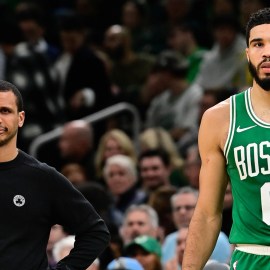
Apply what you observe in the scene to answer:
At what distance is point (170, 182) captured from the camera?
1139 centimetres

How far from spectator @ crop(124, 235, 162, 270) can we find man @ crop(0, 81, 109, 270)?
303cm

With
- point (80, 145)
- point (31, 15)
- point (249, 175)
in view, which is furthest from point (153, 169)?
point (249, 175)

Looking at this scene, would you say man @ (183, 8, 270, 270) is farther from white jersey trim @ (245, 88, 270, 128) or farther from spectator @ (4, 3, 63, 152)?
spectator @ (4, 3, 63, 152)

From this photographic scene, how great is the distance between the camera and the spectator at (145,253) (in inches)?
342

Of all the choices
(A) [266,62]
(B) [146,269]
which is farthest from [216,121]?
(B) [146,269]

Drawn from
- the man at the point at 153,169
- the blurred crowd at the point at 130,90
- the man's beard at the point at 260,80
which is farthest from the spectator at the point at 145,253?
the man's beard at the point at 260,80

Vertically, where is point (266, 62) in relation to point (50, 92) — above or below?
above

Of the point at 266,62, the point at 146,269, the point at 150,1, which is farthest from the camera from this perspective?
the point at 150,1

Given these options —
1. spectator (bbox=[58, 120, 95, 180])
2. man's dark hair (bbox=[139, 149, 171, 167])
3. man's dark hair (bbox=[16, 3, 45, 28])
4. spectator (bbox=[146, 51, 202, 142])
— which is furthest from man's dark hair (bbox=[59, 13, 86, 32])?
man's dark hair (bbox=[139, 149, 171, 167])

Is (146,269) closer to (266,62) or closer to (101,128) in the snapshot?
(266,62)

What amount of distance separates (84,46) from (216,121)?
7937mm

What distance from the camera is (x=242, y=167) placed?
5281mm

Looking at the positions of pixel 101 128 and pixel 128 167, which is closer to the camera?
pixel 128 167

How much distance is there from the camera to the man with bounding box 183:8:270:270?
5.22 m
